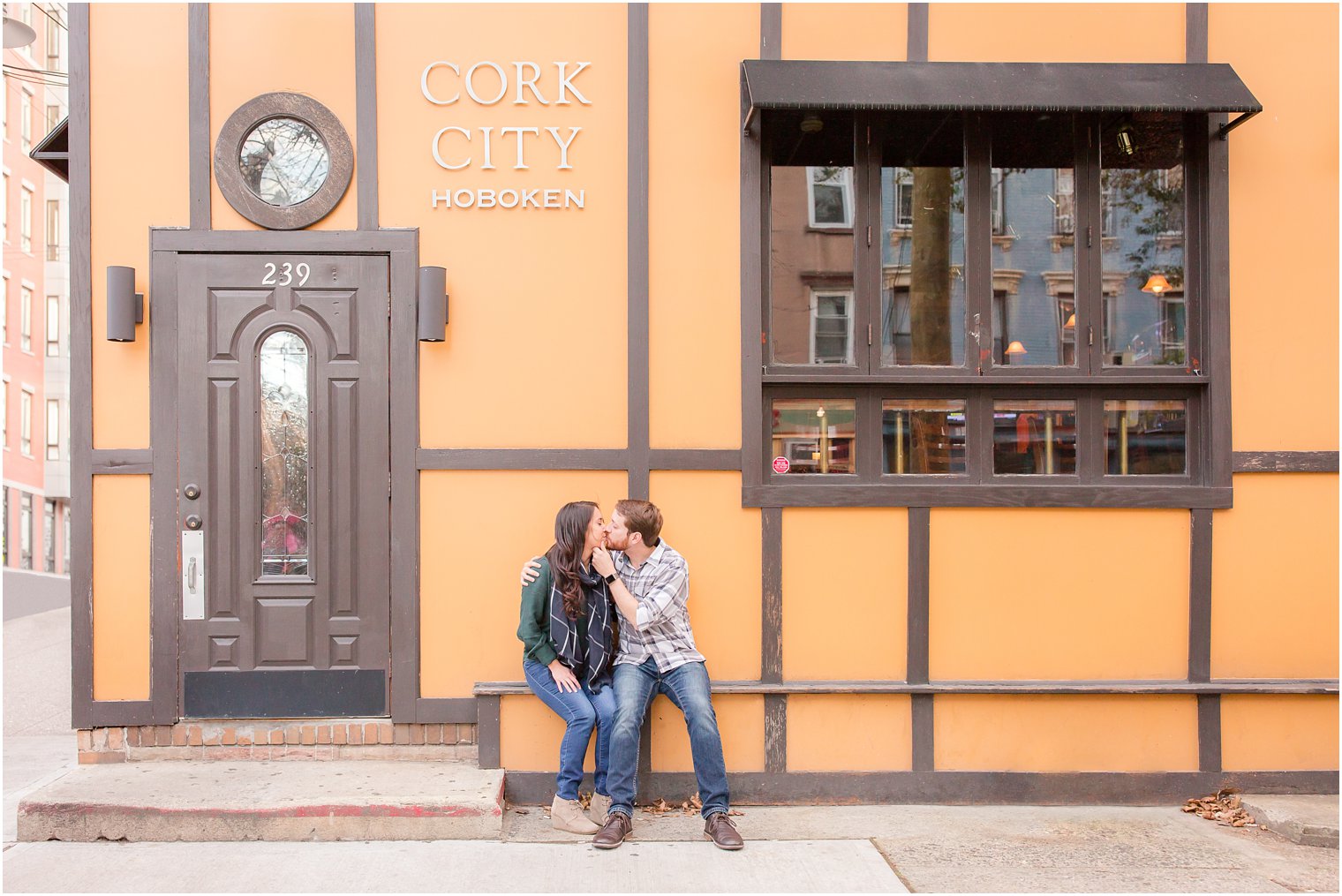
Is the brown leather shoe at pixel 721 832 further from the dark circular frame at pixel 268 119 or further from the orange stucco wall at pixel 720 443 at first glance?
the dark circular frame at pixel 268 119

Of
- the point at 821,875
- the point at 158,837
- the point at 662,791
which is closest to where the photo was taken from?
the point at 821,875

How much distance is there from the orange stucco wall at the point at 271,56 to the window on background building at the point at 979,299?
7.55 feet

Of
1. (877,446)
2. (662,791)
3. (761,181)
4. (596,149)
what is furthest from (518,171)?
(662,791)

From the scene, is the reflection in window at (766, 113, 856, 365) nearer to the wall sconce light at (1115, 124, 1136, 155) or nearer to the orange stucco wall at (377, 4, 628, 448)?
the orange stucco wall at (377, 4, 628, 448)

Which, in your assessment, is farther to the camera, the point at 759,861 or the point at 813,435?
the point at 813,435

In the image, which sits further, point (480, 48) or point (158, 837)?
point (480, 48)

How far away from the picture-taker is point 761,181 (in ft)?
16.3

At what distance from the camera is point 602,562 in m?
4.39

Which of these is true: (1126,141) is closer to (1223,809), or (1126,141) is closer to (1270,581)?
(1270,581)

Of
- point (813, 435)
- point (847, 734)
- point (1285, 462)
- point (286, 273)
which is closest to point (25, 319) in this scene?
point (286, 273)

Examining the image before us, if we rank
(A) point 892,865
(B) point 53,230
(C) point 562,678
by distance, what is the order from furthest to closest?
1. (B) point 53,230
2. (C) point 562,678
3. (A) point 892,865

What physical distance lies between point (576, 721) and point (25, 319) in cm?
3268

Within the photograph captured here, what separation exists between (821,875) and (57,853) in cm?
334

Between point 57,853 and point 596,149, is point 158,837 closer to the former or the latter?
point 57,853
